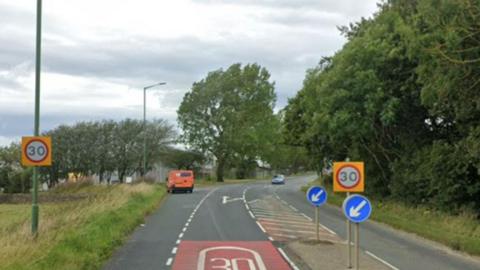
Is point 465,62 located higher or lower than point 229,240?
higher

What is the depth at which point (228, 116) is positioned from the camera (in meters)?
91.2

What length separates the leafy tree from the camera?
300 ft

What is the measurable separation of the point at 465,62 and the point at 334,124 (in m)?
12.9

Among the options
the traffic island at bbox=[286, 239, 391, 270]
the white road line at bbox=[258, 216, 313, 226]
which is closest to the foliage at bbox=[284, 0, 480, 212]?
the white road line at bbox=[258, 216, 313, 226]

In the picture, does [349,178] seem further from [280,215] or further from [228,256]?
[280,215]

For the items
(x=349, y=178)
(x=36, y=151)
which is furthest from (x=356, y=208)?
(x=36, y=151)

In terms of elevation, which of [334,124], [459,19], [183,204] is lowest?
[183,204]

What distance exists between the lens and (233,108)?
9275 centimetres

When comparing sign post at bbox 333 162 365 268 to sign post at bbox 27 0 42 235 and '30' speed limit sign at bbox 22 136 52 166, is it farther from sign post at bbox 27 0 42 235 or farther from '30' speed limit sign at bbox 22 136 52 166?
sign post at bbox 27 0 42 235

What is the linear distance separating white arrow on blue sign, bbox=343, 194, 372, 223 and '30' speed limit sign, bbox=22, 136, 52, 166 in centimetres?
758

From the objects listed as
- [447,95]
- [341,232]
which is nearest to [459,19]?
[447,95]

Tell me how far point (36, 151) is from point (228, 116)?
74.5 metres

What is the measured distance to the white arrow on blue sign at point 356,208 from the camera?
46.6 feet

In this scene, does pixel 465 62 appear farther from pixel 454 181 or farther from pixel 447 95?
pixel 454 181
